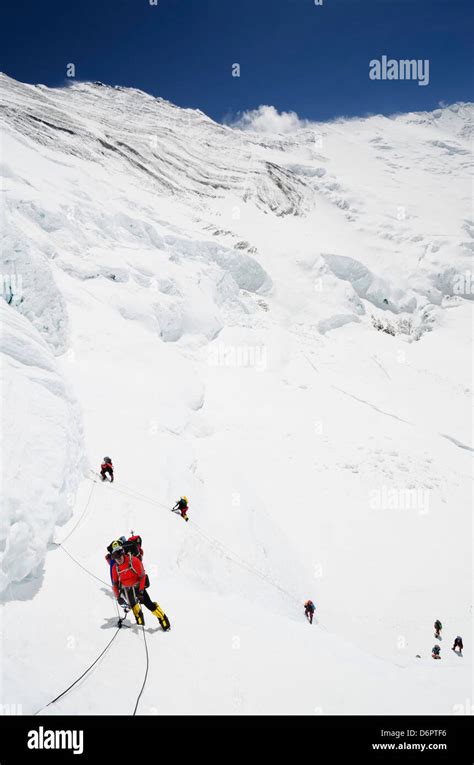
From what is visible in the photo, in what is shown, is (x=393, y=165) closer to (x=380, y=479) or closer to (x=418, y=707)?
(x=380, y=479)

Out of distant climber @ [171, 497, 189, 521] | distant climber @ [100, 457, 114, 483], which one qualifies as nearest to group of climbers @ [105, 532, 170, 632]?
distant climber @ [100, 457, 114, 483]

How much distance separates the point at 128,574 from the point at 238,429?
17065 mm

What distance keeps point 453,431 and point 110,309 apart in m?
24.1

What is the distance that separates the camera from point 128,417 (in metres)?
16.9

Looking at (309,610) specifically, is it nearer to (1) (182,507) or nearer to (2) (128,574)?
(1) (182,507)

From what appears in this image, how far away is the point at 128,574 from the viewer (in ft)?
23.5

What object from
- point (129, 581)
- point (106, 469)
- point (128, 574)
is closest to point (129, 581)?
point (129, 581)

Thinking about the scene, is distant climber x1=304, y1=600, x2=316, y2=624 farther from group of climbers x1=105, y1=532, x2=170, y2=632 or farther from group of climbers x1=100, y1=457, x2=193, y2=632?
group of climbers x1=105, y1=532, x2=170, y2=632

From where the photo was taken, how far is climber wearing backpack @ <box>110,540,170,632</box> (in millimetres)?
7133

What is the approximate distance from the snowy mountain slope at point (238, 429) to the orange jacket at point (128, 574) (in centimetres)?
77

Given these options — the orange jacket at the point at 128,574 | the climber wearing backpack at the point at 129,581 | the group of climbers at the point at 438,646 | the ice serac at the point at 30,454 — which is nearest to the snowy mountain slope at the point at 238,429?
the ice serac at the point at 30,454

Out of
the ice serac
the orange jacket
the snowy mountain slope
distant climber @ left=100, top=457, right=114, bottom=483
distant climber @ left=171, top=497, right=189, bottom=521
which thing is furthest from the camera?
distant climber @ left=171, top=497, right=189, bottom=521

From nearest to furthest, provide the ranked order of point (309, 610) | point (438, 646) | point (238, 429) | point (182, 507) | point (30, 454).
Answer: point (30, 454)
point (182, 507)
point (309, 610)
point (438, 646)
point (238, 429)

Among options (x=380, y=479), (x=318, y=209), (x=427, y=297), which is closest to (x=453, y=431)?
(x=380, y=479)
